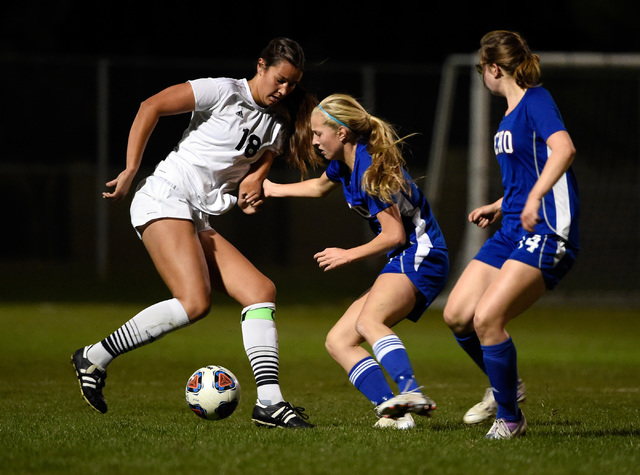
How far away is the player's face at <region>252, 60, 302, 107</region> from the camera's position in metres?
5.36

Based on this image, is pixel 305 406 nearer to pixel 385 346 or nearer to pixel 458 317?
pixel 385 346

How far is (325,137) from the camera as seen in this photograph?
16.9ft

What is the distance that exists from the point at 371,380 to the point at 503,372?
69cm

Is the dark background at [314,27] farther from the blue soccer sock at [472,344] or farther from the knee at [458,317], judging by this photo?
the knee at [458,317]

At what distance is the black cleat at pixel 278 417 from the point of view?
16.8ft

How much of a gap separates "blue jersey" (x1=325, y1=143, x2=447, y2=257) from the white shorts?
843 millimetres

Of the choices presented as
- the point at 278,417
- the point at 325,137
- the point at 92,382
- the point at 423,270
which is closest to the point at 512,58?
the point at 325,137

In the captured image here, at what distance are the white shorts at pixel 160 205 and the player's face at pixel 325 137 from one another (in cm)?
78

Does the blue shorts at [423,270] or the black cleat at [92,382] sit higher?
the blue shorts at [423,270]

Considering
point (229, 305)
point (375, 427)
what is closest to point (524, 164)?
point (375, 427)

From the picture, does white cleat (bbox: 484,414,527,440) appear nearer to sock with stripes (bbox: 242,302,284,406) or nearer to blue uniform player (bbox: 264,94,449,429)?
blue uniform player (bbox: 264,94,449,429)

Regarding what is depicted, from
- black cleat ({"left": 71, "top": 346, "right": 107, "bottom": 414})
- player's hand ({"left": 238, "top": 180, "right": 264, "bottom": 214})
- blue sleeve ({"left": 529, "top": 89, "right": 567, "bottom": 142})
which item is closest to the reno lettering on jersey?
blue sleeve ({"left": 529, "top": 89, "right": 567, "bottom": 142})

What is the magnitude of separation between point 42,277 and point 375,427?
13.5m

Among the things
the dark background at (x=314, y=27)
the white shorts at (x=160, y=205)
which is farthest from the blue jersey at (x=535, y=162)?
the dark background at (x=314, y=27)
